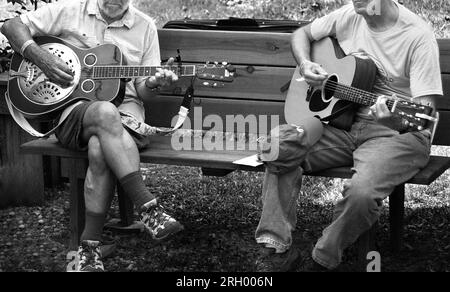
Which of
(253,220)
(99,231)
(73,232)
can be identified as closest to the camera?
(99,231)

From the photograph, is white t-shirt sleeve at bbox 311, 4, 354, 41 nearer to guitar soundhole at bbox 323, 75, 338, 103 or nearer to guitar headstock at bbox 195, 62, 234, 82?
guitar soundhole at bbox 323, 75, 338, 103

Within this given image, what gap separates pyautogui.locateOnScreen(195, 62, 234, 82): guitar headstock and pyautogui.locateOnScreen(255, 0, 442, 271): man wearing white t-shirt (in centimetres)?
38

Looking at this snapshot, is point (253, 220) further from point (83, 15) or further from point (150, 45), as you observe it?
point (83, 15)

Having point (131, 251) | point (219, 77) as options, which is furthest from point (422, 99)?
point (131, 251)

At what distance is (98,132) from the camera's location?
13.3 feet

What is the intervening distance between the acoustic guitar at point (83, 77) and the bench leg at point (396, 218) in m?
1.06

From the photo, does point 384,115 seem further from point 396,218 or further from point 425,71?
point 396,218

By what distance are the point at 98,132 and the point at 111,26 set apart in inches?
27.9

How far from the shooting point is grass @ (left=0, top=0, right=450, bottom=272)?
436cm

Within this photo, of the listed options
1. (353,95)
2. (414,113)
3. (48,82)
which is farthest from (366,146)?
(48,82)

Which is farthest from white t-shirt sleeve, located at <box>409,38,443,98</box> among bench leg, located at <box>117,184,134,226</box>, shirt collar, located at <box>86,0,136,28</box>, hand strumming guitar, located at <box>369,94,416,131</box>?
bench leg, located at <box>117,184,134,226</box>

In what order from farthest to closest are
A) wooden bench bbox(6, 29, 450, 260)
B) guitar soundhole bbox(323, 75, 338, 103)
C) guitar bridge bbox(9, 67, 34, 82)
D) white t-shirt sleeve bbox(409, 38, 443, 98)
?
guitar bridge bbox(9, 67, 34, 82), wooden bench bbox(6, 29, 450, 260), guitar soundhole bbox(323, 75, 338, 103), white t-shirt sleeve bbox(409, 38, 443, 98)

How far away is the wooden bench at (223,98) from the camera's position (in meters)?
4.30

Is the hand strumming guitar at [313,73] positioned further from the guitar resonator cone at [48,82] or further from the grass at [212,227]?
the guitar resonator cone at [48,82]
